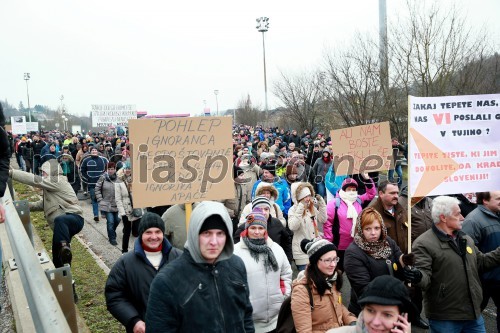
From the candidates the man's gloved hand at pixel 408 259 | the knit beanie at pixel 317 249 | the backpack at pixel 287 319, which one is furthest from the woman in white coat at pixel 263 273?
the man's gloved hand at pixel 408 259

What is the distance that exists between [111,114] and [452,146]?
66.4 feet

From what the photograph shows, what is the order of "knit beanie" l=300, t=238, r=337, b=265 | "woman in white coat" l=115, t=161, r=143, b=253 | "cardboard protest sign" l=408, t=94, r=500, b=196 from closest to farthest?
"knit beanie" l=300, t=238, r=337, b=265, "cardboard protest sign" l=408, t=94, r=500, b=196, "woman in white coat" l=115, t=161, r=143, b=253

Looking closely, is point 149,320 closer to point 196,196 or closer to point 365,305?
point 365,305

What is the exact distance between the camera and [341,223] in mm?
6676

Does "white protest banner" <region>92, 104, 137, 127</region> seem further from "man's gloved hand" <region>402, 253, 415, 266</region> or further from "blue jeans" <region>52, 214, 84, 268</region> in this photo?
"man's gloved hand" <region>402, 253, 415, 266</region>

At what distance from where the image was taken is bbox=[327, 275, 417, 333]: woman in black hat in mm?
2830

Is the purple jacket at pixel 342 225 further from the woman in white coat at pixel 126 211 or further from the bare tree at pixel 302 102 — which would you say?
the bare tree at pixel 302 102

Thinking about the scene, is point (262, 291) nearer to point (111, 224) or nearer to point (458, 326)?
point (458, 326)

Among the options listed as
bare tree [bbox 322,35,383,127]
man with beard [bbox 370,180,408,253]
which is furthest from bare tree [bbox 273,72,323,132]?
man with beard [bbox 370,180,408,253]

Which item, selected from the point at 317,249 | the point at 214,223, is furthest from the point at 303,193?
the point at 214,223

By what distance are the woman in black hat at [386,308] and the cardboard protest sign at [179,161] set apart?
3.21 meters

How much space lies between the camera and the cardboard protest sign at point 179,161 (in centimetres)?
569

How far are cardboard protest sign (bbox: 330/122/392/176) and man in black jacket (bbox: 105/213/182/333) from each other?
189 inches

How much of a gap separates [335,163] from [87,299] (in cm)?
488
